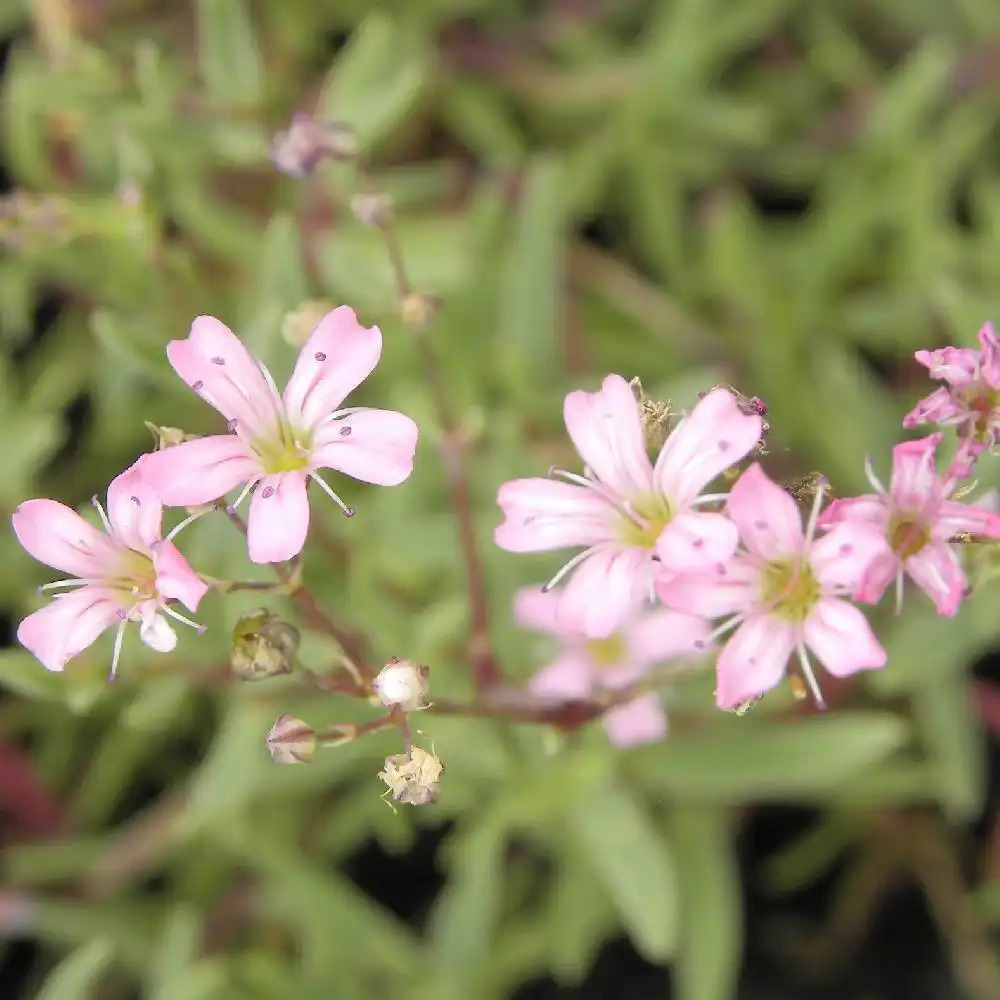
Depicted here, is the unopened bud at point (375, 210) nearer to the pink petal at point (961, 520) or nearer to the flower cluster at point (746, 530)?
the flower cluster at point (746, 530)

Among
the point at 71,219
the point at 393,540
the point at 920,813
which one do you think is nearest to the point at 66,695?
the point at 393,540

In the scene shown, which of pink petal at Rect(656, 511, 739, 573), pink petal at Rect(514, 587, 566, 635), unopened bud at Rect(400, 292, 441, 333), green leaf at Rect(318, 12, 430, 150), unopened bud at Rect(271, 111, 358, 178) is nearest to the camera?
pink petal at Rect(656, 511, 739, 573)

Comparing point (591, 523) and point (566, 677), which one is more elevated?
point (566, 677)

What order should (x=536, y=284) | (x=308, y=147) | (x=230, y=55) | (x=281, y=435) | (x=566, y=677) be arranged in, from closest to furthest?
(x=281, y=435) < (x=308, y=147) < (x=566, y=677) < (x=230, y=55) < (x=536, y=284)

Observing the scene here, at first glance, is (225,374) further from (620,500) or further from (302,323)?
(620,500)

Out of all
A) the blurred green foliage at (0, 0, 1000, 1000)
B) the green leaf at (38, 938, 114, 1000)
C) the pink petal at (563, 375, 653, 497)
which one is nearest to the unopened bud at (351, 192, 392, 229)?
the blurred green foliage at (0, 0, 1000, 1000)

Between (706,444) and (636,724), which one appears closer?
(706,444)

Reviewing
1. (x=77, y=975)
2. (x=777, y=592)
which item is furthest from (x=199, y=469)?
(x=77, y=975)

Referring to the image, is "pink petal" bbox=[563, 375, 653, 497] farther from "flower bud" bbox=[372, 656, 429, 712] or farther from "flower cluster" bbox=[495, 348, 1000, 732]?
"flower bud" bbox=[372, 656, 429, 712]
